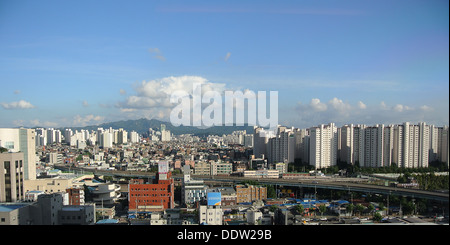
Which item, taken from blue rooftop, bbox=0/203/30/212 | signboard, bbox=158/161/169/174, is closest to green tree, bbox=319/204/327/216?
signboard, bbox=158/161/169/174

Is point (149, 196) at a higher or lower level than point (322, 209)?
higher

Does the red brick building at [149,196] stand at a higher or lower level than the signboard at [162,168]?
lower

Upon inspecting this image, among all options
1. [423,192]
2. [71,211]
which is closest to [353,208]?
[423,192]

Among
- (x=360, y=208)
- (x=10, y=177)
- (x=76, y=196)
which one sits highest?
(x=10, y=177)

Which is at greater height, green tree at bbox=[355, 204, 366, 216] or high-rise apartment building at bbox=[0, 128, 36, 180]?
high-rise apartment building at bbox=[0, 128, 36, 180]

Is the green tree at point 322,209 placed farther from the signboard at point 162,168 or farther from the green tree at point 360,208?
the signboard at point 162,168

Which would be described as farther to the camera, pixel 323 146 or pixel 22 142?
pixel 323 146

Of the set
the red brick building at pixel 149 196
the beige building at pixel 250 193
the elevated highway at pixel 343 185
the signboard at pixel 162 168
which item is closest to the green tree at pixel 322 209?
the beige building at pixel 250 193

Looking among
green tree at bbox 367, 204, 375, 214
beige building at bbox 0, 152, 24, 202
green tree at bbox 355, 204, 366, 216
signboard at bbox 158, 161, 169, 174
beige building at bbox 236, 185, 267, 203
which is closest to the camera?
beige building at bbox 0, 152, 24, 202

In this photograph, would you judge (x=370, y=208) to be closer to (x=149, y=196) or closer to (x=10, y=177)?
(x=149, y=196)

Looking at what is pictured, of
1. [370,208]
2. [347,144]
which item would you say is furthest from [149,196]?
[347,144]

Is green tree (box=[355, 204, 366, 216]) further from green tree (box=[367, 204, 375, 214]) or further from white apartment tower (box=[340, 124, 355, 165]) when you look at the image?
white apartment tower (box=[340, 124, 355, 165])

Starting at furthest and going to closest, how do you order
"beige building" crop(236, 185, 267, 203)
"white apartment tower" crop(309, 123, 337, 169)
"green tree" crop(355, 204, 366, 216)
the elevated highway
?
"white apartment tower" crop(309, 123, 337, 169), "beige building" crop(236, 185, 267, 203), the elevated highway, "green tree" crop(355, 204, 366, 216)

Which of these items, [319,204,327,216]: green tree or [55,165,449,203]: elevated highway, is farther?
[55,165,449,203]: elevated highway
